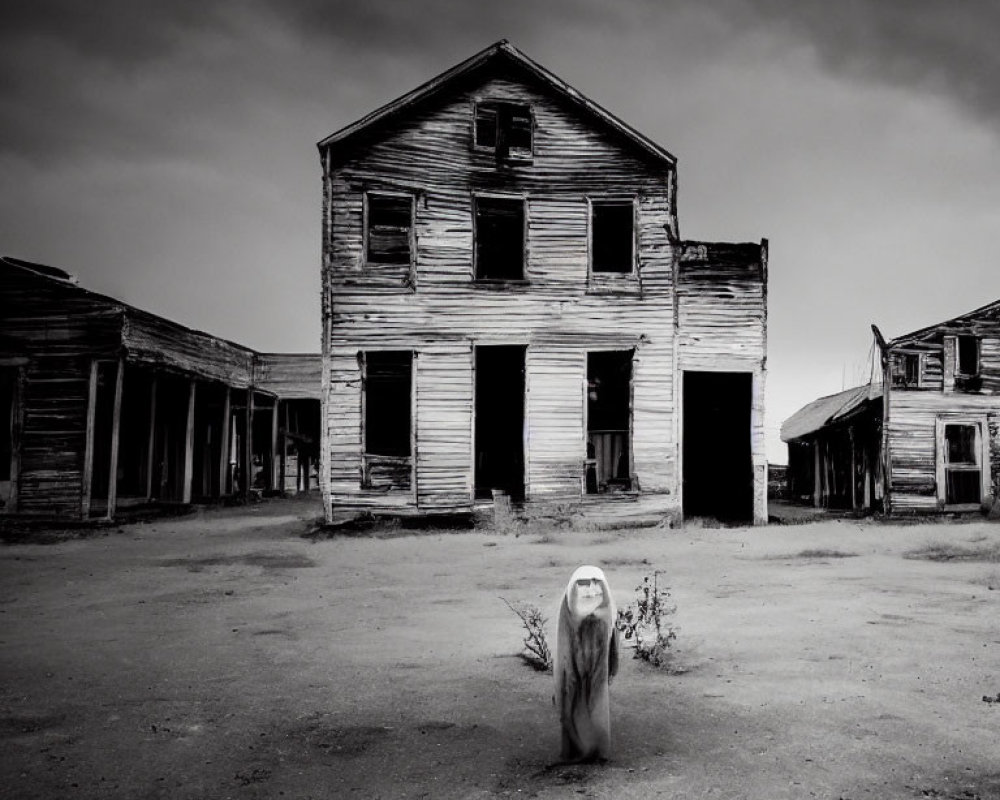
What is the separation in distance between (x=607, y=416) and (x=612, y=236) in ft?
15.2

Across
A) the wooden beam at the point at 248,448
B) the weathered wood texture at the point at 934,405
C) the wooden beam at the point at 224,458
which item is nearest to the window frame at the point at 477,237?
the weathered wood texture at the point at 934,405

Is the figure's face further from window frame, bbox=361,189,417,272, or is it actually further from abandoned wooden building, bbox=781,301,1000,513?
abandoned wooden building, bbox=781,301,1000,513

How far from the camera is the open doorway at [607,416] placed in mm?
19984

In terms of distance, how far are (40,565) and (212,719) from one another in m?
8.90

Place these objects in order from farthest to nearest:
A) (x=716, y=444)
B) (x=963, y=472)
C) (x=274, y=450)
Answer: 1. (x=274, y=450)
2. (x=963, y=472)
3. (x=716, y=444)

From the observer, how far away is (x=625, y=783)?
14.5 ft

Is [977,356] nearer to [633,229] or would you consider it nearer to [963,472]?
[963,472]

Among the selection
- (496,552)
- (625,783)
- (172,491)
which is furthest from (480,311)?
(625,783)

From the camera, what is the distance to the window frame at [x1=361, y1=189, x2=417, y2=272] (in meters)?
17.6

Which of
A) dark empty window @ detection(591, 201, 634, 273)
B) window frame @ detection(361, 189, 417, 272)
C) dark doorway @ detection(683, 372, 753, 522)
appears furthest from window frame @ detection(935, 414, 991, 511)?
window frame @ detection(361, 189, 417, 272)

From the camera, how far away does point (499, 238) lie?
1920 cm

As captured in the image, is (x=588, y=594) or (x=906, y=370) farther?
(x=906, y=370)

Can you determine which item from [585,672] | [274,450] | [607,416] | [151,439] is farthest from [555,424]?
[274,450]

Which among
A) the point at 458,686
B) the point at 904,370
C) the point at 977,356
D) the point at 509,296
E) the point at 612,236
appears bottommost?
the point at 458,686
